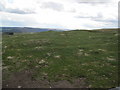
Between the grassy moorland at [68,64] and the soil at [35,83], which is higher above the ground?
the grassy moorland at [68,64]

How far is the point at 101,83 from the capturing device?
18000mm

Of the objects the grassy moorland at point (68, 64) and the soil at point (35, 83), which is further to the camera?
the grassy moorland at point (68, 64)

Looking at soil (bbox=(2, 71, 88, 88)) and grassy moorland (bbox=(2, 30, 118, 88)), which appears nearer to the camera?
soil (bbox=(2, 71, 88, 88))

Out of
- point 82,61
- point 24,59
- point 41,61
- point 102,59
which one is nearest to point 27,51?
point 24,59

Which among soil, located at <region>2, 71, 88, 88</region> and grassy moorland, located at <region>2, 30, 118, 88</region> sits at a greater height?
grassy moorland, located at <region>2, 30, 118, 88</region>

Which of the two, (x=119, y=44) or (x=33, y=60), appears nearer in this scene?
(x=33, y=60)

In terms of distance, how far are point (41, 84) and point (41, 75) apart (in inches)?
90.3

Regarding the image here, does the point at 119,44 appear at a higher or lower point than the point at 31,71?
higher

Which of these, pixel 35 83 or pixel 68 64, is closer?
pixel 35 83

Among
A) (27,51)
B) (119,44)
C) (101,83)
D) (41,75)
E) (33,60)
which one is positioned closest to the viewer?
(101,83)

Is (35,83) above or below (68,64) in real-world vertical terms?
below

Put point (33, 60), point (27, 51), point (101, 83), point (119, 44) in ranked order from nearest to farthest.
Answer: point (101, 83) < point (33, 60) < point (27, 51) < point (119, 44)

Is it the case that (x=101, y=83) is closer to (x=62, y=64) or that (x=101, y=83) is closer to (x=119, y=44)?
(x=62, y=64)

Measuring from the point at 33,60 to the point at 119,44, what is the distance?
68.0 ft
